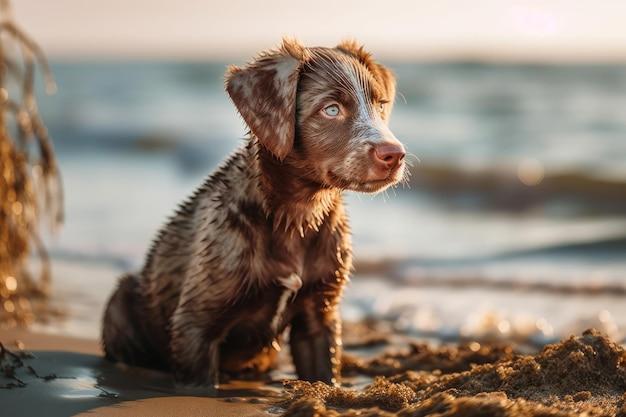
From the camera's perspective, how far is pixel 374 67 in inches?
201

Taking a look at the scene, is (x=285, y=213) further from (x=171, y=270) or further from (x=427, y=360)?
(x=427, y=360)

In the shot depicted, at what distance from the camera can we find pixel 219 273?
4.78 metres

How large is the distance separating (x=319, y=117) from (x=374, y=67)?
59 cm

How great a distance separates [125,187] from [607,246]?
7201mm

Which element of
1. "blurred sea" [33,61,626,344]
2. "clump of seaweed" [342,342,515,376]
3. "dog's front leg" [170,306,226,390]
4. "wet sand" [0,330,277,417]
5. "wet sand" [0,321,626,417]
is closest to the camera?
"wet sand" [0,321,626,417]

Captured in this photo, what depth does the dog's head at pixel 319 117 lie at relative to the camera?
4.52m

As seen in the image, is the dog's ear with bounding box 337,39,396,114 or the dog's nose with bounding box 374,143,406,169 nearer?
the dog's nose with bounding box 374,143,406,169

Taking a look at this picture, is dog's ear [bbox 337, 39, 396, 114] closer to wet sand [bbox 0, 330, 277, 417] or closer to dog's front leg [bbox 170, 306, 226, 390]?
dog's front leg [bbox 170, 306, 226, 390]

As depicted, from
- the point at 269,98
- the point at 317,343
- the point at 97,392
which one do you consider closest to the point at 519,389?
the point at 317,343

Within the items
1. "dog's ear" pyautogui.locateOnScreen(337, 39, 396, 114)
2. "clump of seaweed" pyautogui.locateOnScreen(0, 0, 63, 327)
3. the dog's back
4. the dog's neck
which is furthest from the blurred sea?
the dog's neck

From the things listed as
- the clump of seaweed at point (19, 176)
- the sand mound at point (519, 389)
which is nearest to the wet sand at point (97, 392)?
the sand mound at point (519, 389)

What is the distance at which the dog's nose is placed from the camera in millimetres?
4414

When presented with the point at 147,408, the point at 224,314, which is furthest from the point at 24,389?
the point at 224,314

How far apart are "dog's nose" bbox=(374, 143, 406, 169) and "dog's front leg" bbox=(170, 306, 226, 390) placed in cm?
110
